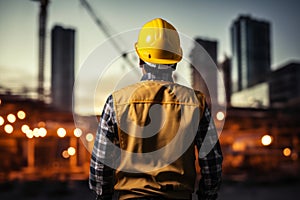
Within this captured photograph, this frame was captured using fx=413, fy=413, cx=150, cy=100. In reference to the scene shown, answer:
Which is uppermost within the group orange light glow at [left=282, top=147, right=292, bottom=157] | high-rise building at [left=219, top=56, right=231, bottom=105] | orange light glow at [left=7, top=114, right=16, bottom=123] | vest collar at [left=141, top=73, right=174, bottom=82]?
high-rise building at [left=219, top=56, right=231, bottom=105]

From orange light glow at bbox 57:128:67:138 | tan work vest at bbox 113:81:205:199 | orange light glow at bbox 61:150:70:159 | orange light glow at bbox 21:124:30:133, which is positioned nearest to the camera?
tan work vest at bbox 113:81:205:199

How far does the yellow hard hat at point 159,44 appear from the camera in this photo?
2.39 metres

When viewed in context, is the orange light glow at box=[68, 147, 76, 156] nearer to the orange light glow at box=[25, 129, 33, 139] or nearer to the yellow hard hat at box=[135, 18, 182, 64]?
the orange light glow at box=[25, 129, 33, 139]

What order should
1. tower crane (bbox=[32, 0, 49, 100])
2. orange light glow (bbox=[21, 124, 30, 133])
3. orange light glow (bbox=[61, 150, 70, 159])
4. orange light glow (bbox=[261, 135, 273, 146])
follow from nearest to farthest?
orange light glow (bbox=[21, 124, 30, 133]) < orange light glow (bbox=[61, 150, 70, 159]) < orange light glow (bbox=[261, 135, 273, 146]) < tower crane (bbox=[32, 0, 49, 100])

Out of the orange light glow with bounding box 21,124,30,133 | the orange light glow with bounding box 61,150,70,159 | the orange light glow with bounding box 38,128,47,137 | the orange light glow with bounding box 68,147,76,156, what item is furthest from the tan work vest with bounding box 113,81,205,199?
the orange light glow with bounding box 68,147,76,156

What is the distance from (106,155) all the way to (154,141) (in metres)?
0.27

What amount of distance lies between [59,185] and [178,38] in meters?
16.2

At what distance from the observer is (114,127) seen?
7.08 ft

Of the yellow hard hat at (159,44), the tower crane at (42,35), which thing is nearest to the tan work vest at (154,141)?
the yellow hard hat at (159,44)

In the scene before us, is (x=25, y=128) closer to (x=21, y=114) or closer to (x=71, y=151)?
(x=21, y=114)

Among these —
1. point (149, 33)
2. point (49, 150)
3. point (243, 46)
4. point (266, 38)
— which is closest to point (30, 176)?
point (49, 150)

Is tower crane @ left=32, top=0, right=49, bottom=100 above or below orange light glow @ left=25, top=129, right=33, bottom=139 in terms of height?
A: above

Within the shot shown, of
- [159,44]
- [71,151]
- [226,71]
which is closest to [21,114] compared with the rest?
[71,151]

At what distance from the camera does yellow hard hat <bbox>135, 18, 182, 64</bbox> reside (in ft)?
7.83
